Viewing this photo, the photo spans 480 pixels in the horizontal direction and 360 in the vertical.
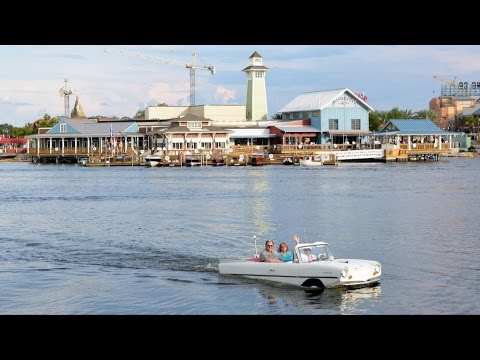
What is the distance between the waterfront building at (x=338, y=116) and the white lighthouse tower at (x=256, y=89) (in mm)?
13429

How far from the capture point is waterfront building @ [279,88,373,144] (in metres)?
125

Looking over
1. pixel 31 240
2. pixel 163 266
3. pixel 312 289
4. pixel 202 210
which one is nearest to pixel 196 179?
pixel 202 210

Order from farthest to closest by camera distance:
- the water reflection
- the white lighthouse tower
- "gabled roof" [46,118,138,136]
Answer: the white lighthouse tower → "gabled roof" [46,118,138,136] → the water reflection

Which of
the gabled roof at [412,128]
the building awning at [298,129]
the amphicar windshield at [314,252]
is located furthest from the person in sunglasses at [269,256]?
the gabled roof at [412,128]

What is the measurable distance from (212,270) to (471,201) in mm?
34769

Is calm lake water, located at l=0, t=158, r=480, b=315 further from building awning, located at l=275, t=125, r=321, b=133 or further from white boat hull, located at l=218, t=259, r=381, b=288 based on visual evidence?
building awning, located at l=275, t=125, r=321, b=133

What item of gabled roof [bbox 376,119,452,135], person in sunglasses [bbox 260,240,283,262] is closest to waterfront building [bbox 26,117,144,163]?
gabled roof [bbox 376,119,452,135]

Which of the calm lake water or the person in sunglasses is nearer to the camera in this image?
the calm lake water

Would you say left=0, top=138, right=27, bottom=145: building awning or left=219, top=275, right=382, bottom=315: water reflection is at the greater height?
left=0, top=138, right=27, bottom=145: building awning

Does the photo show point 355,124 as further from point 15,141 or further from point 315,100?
point 15,141

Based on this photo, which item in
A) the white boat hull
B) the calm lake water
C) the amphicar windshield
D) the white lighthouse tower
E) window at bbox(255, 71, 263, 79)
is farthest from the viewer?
window at bbox(255, 71, 263, 79)

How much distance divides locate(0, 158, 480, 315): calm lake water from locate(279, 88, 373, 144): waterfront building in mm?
46717
